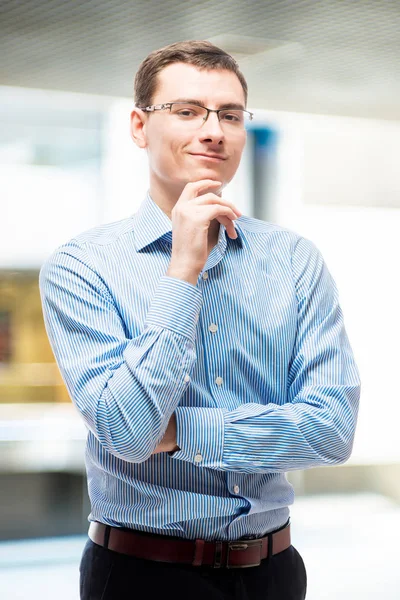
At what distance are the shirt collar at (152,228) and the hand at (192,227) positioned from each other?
125mm

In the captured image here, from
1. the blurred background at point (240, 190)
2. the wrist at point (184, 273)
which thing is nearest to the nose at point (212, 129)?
the wrist at point (184, 273)

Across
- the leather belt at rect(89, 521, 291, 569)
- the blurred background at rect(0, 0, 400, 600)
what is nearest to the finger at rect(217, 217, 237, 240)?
the leather belt at rect(89, 521, 291, 569)

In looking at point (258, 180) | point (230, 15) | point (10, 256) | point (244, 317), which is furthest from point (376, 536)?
point (244, 317)

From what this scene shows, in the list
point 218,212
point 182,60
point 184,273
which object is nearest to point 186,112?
point 182,60

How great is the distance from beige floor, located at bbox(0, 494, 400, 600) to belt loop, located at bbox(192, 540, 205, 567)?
2.62 metres

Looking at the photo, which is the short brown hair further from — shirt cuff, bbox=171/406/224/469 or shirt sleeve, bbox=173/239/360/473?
shirt cuff, bbox=171/406/224/469

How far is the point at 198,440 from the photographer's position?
1.33 meters

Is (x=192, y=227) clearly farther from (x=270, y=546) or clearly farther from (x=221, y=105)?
(x=270, y=546)

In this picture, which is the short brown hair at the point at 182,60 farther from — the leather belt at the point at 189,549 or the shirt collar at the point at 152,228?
the leather belt at the point at 189,549

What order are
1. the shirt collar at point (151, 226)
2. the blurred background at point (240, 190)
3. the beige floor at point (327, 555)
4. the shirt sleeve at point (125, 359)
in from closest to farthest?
the shirt sleeve at point (125, 359)
the shirt collar at point (151, 226)
the blurred background at point (240, 190)
the beige floor at point (327, 555)

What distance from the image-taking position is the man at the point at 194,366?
4.34 ft

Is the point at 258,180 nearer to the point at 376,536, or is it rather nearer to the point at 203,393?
the point at 376,536

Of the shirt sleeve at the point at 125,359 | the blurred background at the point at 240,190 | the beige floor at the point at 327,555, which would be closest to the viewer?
the shirt sleeve at the point at 125,359

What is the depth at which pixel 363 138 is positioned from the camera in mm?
4195
